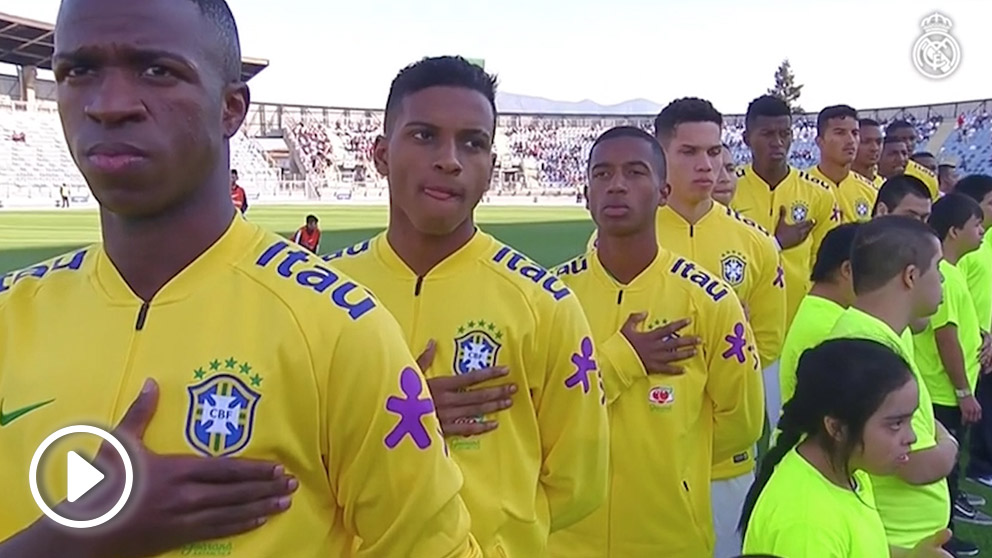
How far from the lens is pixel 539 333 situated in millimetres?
2680

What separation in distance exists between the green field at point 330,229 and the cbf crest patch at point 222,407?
17435mm

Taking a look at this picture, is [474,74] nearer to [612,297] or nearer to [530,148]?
[612,297]

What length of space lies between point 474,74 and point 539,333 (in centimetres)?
86

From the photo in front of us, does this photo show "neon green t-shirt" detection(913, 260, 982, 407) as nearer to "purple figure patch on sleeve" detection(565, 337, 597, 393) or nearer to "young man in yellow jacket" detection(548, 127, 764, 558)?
"young man in yellow jacket" detection(548, 127, 764, 558)

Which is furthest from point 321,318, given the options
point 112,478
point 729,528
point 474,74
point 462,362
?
point 729,528

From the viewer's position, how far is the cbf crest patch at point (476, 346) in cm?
267

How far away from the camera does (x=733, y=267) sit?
5.21 m

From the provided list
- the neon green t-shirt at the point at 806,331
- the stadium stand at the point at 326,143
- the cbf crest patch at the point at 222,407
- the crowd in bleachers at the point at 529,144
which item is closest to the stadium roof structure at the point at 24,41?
the stadium stand at the point at 326,143

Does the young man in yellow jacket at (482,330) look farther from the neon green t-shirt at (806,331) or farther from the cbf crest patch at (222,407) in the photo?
the neon green t-shirt at (806,331)


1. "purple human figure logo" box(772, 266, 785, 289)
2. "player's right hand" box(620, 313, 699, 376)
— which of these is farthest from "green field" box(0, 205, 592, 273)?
"player's right hand" box(620, 313, 699, 376)

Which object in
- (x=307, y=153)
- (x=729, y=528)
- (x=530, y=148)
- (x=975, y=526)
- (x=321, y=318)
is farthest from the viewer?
(x=530, y=148)

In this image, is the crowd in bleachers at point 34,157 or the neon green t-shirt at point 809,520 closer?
the neon green t-shirt at point 809,520

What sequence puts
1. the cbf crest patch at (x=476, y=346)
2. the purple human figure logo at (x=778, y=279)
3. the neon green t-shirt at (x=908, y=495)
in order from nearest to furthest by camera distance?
the cbf crest patch at (x=476, y=346), the neon green t-shirt at (x=908, y=495), the purple human figure logo at (x=778, y=279)

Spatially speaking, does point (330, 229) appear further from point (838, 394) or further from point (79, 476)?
point (79, 476)
